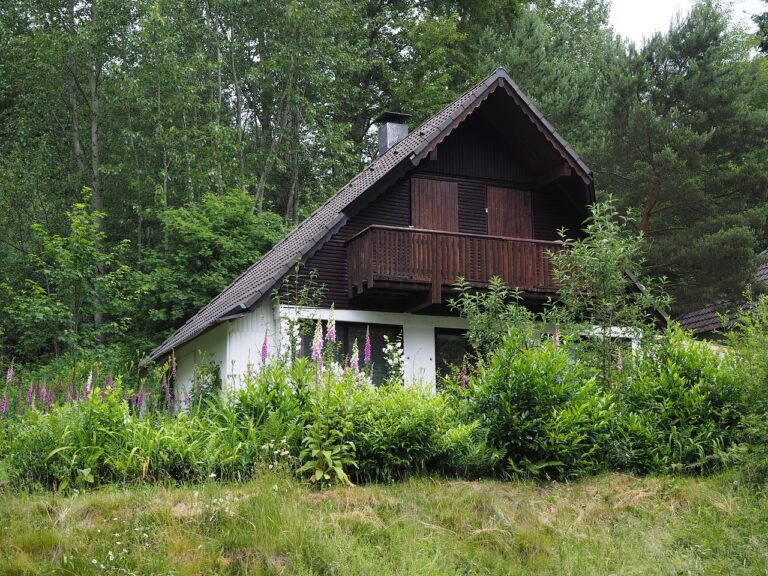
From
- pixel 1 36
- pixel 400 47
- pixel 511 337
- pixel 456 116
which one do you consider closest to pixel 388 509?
pixel 511 337

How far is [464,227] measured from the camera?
62.0ft

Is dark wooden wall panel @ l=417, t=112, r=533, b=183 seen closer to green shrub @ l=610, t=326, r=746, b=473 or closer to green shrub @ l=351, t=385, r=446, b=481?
green shrub @ l=610, t=326, r=746, b=473

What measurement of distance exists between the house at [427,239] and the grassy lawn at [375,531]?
675 cm

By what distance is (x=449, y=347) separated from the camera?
703 inches

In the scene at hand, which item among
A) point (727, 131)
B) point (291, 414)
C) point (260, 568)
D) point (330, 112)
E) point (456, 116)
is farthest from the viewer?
point (330, 112)

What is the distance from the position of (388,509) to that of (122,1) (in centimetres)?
2330

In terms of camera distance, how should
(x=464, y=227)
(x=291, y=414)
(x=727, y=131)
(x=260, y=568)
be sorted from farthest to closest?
1. (x=727, y=131)
2. (x=464, y=227)
3. (x=291, y=414)
4. (x=260, y=568)

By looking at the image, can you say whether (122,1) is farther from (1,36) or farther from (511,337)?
(511,337)

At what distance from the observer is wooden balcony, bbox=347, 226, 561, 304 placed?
16328 millimetres

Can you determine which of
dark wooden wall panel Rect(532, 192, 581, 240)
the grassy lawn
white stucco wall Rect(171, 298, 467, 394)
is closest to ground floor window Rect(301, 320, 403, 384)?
white stucco wall Rect(171, 298, 467, 394)

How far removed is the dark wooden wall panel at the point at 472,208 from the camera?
18938mm

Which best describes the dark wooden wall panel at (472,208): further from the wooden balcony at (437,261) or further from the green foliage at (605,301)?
the green foliage at (605,301)

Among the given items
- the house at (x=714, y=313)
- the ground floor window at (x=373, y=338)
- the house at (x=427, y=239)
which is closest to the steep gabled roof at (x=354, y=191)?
the house at (x=427, y=239)

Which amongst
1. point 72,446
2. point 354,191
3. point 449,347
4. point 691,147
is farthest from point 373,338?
point 691,147
